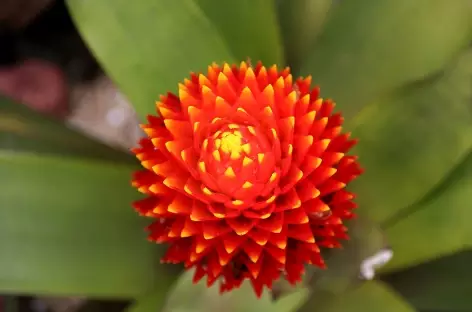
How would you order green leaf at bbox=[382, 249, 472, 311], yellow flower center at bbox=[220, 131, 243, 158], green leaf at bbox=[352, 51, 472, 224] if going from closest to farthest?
yellow flower center at bbox=[220, 131, 243, 158] < green leaf at bbox=[352, 51, 472, 224] < green leaf at bbox=[382, 249, 472, 311]

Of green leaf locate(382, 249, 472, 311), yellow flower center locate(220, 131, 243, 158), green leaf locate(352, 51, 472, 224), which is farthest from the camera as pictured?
green leaf locate(382, 249, 472, 311)

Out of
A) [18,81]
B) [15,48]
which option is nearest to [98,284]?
[18,81]

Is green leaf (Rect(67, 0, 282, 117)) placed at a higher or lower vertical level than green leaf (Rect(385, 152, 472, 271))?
higher

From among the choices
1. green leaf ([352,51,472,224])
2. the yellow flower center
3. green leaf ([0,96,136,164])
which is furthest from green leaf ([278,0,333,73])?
the yellow flower center

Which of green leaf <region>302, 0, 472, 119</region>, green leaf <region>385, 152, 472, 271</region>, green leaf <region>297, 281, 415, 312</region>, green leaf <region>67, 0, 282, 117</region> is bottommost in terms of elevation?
green leaf <region>297, 281, 415, 312</region>

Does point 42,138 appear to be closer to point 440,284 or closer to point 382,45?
point 382,45

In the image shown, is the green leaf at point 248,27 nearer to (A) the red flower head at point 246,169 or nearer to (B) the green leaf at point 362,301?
(A) the red flower head at point 246,169

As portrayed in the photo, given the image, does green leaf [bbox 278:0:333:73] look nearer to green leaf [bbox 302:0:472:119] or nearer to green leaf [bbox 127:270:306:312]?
green leaf [bbox 302:0:472:119]

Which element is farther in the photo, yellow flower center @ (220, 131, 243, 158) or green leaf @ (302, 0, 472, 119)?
green leaf @ (302, 0, 472, 119)
